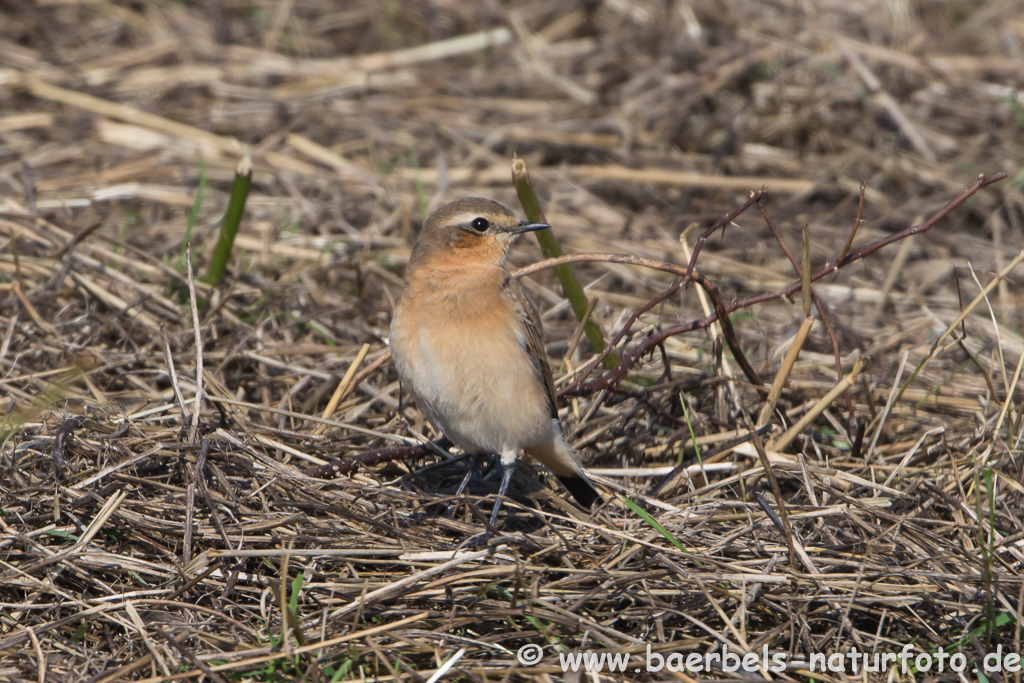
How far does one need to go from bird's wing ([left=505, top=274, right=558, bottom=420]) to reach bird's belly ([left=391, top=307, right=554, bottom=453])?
6.5 inches

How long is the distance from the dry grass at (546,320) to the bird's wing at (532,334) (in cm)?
50

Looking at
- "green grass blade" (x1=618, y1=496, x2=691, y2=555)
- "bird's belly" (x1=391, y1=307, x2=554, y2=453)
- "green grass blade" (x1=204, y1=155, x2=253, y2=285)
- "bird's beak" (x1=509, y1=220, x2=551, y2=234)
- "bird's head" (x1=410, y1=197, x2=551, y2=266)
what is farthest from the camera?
"green grass blade" (x1=204, y1=155, x2=253, y2=285)

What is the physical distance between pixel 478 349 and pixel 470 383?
169 millimetres

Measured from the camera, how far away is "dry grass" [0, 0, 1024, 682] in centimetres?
410

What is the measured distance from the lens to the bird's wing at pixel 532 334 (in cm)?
503

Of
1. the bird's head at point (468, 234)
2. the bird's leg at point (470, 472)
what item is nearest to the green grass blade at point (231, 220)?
the bird's head at point (468, 234)

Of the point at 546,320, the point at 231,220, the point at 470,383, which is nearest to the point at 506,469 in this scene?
the point at 470,383

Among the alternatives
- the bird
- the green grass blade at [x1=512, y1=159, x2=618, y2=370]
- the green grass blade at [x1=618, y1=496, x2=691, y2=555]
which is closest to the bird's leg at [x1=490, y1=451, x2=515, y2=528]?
the bird

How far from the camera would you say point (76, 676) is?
3789 millimetres

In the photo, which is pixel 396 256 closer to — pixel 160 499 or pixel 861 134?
pixel 160 499

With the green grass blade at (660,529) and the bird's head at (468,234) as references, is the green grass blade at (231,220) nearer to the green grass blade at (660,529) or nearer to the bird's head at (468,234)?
the bird's head at (468,234)

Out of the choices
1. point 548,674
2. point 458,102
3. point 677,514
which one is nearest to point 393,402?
point 677,514

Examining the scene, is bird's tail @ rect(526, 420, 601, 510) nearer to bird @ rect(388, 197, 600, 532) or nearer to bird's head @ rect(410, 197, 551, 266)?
bird @ rect(388, 197, 600, 532)

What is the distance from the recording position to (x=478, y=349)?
4.75 meters
